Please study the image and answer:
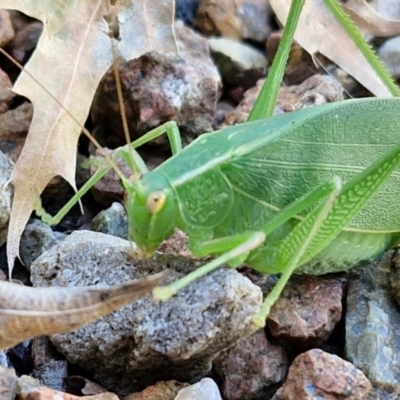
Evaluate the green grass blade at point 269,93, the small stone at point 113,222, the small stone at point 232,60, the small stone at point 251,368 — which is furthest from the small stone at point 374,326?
the small stone at point 232,60

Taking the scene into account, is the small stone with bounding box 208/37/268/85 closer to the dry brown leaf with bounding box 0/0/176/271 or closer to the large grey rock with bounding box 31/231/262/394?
the dry brown leaf with bounding box 0/0/176/271

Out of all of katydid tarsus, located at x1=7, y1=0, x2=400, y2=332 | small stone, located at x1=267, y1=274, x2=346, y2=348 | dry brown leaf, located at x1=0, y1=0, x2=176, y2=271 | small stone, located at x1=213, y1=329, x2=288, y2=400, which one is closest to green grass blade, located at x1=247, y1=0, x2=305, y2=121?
katydid tarsus, located at x1=7, y1=0, x2=400, y2=332

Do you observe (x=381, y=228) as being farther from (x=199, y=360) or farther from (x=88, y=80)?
(x=88, y=80)

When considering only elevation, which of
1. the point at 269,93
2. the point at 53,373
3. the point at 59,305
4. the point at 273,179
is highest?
the point at 269,93

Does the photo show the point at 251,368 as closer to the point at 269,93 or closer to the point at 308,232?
the point at 308,232

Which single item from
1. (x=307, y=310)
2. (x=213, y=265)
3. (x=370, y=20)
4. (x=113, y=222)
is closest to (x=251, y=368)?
(x=307, y=310)

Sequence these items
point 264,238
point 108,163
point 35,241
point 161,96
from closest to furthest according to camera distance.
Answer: point 264,238, point 108,163, point 35,241, point 161,96

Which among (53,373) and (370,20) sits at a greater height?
(370,20)

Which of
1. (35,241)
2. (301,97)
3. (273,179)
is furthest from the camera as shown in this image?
(301,97)
